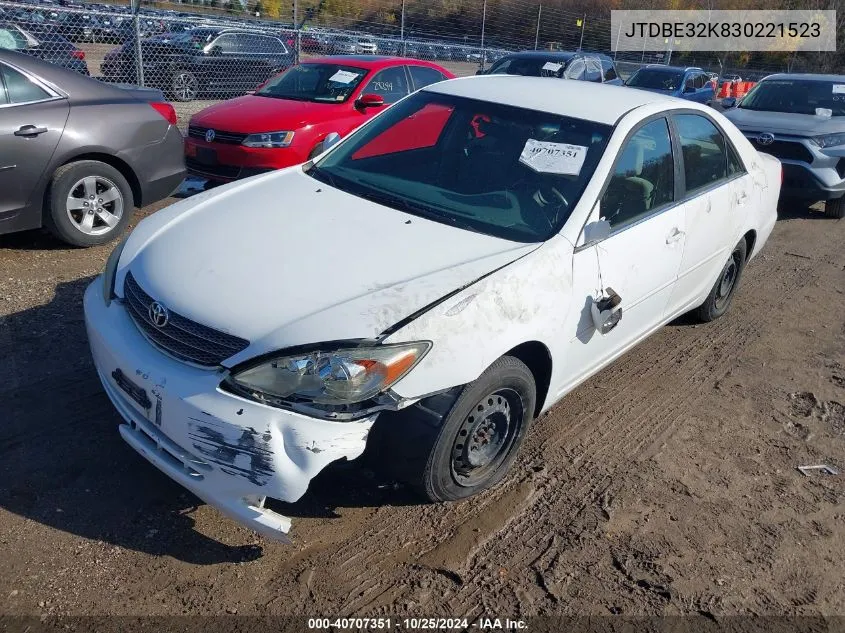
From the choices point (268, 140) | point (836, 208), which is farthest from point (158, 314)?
point (836, 208)

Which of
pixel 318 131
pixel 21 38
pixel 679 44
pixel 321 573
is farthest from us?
pixel 679 44

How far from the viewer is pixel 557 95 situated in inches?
162

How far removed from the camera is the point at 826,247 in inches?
311

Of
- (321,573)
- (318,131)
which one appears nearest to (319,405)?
(321,573)

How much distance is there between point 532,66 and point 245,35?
597 cm

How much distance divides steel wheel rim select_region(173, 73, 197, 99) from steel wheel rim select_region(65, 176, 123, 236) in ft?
27.7

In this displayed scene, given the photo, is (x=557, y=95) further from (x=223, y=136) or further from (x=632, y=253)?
(x=223, y=136)

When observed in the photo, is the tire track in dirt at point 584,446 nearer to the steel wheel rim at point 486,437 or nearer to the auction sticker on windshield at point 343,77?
the steel wheel rim at point 486,437

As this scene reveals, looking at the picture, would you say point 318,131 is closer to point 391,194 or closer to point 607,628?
point 391,194

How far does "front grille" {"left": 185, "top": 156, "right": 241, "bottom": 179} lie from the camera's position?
7.53 m

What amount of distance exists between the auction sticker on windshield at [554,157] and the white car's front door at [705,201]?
3.03ft

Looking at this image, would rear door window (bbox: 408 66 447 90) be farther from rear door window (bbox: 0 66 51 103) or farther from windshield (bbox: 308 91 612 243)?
windshield (bbox: 308 91 612 243)

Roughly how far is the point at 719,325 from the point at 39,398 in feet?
15.2

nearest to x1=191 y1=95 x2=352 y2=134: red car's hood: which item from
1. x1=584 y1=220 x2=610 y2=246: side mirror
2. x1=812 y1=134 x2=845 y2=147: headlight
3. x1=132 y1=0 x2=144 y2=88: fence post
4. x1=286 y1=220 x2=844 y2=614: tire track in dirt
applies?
x1=132 y1=0 x2=144 y2=88: fence post
